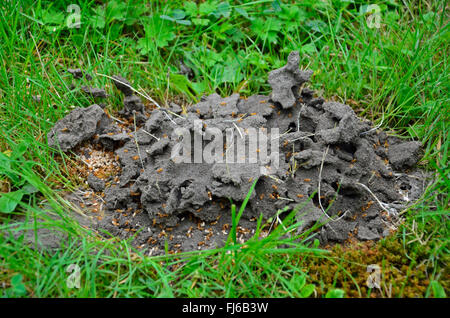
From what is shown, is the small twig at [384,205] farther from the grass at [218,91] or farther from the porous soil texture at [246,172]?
the grass at [218,91]

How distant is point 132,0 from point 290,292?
304 centimetres

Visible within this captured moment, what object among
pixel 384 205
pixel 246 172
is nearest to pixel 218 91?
pixel 246 172

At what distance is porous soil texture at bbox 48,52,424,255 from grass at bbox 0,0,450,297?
6.0 inches

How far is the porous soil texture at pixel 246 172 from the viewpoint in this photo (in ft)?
7.95

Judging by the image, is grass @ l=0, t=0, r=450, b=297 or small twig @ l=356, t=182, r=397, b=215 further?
small twig @ l=356, t=182, r=397, b=215

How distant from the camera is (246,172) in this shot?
2449 millimetres

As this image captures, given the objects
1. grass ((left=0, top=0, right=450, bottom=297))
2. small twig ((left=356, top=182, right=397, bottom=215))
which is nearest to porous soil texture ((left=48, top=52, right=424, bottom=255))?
small twig ((left=356, top=182, right=397, bottom=215))

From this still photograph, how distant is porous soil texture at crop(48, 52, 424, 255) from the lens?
7.95ft

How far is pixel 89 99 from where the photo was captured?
3205mm

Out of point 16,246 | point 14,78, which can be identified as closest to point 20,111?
point 14,78

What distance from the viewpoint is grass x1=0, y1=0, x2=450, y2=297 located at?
2123mm

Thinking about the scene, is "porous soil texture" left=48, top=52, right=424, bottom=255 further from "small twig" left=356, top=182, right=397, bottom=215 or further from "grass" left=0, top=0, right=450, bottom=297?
"grass" left=0, top=0, right=450, bottom=297

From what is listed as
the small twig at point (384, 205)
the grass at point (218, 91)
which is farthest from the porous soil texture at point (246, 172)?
the grass at point (218, 91)
